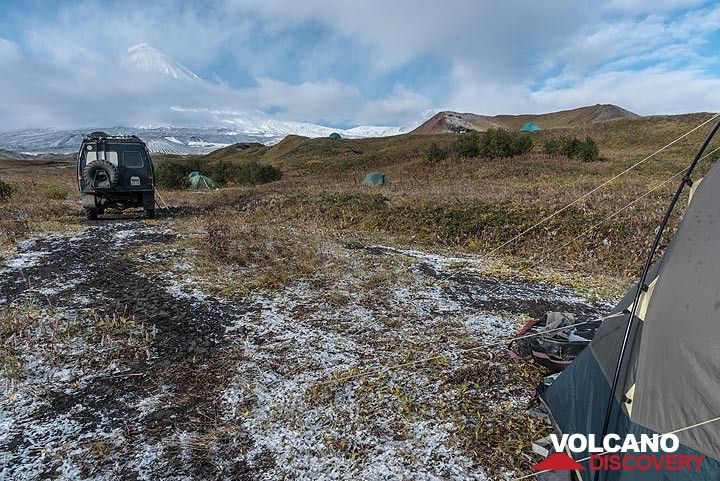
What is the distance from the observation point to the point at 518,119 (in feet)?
338

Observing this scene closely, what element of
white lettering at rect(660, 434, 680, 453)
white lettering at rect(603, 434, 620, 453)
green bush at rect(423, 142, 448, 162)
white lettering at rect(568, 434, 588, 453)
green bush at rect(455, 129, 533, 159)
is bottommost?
white lettering at rect(568, 434, 588, 453)

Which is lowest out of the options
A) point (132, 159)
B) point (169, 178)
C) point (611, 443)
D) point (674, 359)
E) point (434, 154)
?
point (611, 443)

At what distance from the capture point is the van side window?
14.5 m

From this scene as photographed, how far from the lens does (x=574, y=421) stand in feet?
12.0

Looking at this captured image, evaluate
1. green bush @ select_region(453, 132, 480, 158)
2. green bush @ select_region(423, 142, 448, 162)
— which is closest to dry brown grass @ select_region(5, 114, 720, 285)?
green bush @ select_region(453, 132, 480, 158)

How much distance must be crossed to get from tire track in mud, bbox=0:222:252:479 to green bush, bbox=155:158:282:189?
29046mm

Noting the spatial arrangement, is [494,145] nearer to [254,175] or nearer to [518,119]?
[254,175]

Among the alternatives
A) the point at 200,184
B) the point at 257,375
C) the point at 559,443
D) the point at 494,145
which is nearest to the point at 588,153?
the point at 494,145

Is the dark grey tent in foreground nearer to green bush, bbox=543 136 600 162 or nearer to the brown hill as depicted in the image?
green bush, bbox=543 136 600 162

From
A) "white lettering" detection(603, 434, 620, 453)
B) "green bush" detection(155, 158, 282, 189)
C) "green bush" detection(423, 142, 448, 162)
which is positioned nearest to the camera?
"white lettering" detection(603, 434, 620, 453)

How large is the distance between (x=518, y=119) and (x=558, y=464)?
364ft

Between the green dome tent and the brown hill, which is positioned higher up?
the brown hill

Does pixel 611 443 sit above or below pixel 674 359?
below

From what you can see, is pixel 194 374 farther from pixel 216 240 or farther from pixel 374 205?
pixel 374 205
